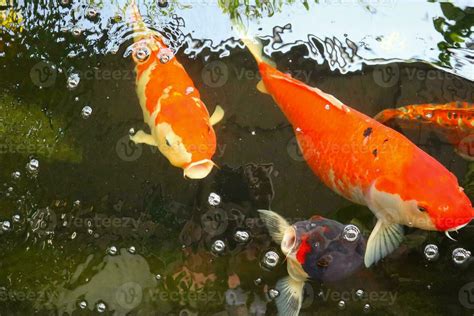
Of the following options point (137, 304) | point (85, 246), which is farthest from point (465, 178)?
point (85, 246)

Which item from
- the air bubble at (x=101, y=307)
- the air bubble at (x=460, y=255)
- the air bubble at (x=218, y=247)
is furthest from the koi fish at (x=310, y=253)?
the air bubble at (x=101, y=307)

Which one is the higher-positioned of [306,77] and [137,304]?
[306,77]

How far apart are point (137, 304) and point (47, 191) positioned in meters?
0.41

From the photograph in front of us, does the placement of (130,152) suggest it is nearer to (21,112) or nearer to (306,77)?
(21,112)

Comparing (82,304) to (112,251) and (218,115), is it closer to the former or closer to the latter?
(112,251)

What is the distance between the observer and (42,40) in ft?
5.24

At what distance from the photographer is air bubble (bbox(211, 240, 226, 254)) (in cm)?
151

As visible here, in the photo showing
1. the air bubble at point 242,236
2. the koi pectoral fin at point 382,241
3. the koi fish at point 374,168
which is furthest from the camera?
the air bubble at point 242,236

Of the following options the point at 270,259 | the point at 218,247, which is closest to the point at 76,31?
the point at 218,247

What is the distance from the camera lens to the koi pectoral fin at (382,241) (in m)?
1.39

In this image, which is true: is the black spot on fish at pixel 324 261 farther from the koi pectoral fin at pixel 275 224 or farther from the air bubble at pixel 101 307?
the air bubble at pixel 101 307

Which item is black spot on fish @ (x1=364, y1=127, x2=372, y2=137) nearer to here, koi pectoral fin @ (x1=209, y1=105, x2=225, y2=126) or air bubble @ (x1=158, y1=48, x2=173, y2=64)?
koi pectoral fin @ (x1=209, y1=105, x2=225, y2=126)

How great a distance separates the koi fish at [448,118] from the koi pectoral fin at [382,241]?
0.93 feet

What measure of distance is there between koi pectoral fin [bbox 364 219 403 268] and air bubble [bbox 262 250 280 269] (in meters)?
0.24
